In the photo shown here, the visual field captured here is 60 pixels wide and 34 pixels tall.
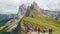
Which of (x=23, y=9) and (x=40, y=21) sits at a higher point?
(x=23, y=9)

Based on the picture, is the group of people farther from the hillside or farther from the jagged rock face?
the jagged rock face

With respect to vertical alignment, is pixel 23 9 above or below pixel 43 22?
above

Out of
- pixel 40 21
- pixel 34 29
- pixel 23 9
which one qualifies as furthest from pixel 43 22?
pixel 23 9

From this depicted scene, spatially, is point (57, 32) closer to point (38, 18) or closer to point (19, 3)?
point (38, 18)

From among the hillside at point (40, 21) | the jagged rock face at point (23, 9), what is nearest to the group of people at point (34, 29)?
the hillside at point (40, 21)

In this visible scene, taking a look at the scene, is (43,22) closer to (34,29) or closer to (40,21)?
(40,21)

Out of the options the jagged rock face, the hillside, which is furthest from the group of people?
the jagged rock face

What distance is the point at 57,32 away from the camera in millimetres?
3461

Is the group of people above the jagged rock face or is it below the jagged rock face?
below

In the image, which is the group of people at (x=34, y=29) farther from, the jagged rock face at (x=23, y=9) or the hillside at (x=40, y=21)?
the jagged rock face at (x=23, y=9)

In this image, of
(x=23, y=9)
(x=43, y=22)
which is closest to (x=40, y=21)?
(x=43, y=22)

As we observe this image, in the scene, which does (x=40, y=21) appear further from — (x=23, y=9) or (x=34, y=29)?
(x=23, y=9)

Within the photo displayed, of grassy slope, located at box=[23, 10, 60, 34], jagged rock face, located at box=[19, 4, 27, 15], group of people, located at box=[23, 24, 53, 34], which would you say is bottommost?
group of people, located at box=[23, 24, 53, 34]

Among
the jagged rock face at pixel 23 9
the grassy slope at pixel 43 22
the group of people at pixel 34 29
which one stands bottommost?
the group of people at pixel 34 29
